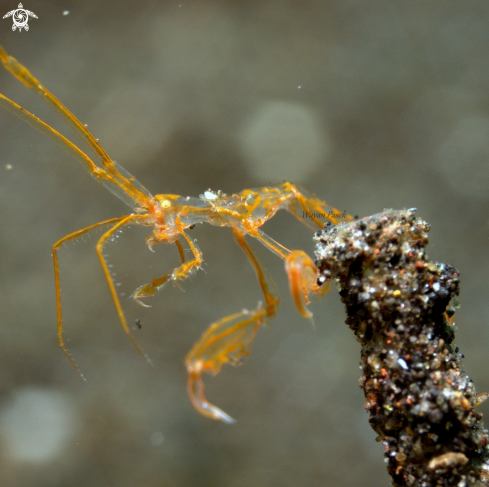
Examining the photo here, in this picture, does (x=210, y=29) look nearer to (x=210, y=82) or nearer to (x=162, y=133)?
(x=210, y=82)

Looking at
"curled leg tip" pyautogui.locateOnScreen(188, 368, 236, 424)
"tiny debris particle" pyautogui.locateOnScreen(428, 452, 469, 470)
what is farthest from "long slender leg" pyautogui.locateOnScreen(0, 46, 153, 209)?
"tiny debris particle" pyautogui.locateOnScreen(428, 452, 469, 470)

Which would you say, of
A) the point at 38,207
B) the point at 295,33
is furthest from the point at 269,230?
the point at 38,207

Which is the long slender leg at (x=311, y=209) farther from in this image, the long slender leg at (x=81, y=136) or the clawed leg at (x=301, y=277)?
the long slender leg at (x=81, y=136)

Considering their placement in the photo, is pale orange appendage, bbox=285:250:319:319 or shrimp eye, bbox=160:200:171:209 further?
shrimp eye, bbox=160:200:171:209

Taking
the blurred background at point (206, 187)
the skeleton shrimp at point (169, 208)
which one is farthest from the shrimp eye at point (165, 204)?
the blurred background at point (206, 187)

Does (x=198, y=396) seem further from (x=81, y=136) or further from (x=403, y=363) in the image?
(x=81, y=136)

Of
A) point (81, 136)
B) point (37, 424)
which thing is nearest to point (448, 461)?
point (81, 136)

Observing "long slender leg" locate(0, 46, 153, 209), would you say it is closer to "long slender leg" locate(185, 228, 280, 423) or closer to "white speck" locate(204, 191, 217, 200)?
"white speck" locate(204, 191, 217, 200)
